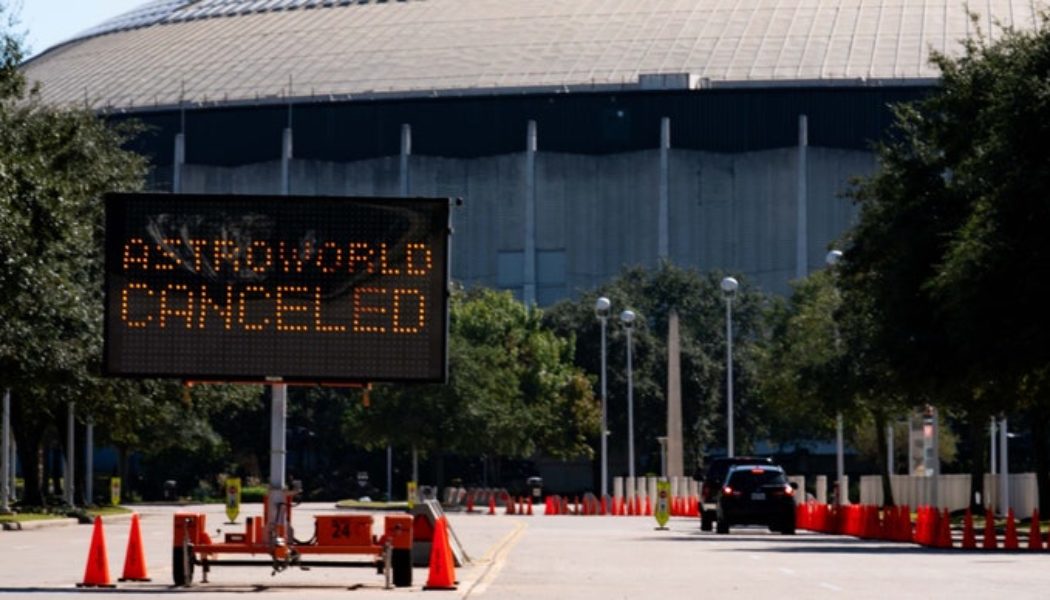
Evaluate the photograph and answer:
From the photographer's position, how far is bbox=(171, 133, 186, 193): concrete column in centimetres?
14312

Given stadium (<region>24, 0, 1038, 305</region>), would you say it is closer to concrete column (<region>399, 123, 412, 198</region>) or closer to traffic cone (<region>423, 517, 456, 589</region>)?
concrete column (<region>399, 123, 412, 198</region>)

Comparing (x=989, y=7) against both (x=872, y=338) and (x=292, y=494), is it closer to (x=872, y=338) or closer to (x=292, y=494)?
(x=872, y=338)

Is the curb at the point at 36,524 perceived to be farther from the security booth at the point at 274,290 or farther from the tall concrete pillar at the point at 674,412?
the tall concrete pillar at the point at 674,412

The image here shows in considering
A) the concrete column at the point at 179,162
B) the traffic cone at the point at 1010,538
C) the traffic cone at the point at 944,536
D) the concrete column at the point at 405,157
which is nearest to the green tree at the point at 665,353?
the concrete column at the point at 405,157

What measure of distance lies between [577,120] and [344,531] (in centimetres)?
11251

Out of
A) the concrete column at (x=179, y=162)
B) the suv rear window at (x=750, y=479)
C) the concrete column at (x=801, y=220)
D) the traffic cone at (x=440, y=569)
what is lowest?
the traffic cone at (x=440, y=569)

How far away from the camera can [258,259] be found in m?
26.4

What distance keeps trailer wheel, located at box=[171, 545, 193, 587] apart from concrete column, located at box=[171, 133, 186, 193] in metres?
117

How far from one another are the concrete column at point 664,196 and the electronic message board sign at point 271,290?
366 ft

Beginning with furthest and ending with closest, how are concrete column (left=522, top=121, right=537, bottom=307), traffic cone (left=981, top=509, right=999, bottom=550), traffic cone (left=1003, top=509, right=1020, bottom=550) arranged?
concrete column (left=522, top=121, right=537, bottom=307), traffic cone (left=1003, top=509, right=1020, bottom=550), traffic cone (left=981, top=509, right=999, bottom=550)

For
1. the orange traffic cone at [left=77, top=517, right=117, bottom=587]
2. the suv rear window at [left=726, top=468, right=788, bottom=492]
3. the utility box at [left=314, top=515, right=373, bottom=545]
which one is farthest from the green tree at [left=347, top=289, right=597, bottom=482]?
the orange traffic cone at [left=77, top=517, right=117, bottom=587]

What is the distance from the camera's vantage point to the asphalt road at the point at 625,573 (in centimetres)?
2578

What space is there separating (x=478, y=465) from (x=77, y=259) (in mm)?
84512

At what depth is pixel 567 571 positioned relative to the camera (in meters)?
31.7
